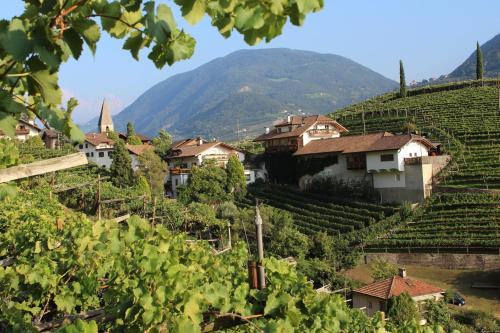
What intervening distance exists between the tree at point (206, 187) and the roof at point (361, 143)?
7.05m

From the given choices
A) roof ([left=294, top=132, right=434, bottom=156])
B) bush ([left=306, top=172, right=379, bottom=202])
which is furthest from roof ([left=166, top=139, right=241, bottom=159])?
bush ([left=306, top=172, right=379, bottom=202])

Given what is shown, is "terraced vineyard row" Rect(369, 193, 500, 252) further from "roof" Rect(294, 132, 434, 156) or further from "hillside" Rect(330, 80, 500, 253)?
"roof" Rect(294, 132, 434, 156)

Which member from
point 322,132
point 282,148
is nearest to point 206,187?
point 282,148

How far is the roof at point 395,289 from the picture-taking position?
23.4 metres

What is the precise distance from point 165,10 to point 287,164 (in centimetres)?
4633

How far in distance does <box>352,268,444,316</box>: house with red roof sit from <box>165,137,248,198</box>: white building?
24.1 m

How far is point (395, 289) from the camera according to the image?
2353 cm

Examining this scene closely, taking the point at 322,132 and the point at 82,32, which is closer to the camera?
the point at 82,32

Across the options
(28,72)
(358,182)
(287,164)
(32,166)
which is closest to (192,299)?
(32,166)

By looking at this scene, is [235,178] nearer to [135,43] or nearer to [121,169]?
[121,169]

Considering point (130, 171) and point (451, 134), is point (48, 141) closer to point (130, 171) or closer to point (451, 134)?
point (130, 171)

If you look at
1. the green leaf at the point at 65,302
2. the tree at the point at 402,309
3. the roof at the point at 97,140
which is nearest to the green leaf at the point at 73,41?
the green leaf at the point at 65,302

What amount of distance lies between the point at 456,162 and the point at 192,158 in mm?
22053

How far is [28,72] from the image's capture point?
206 cm
